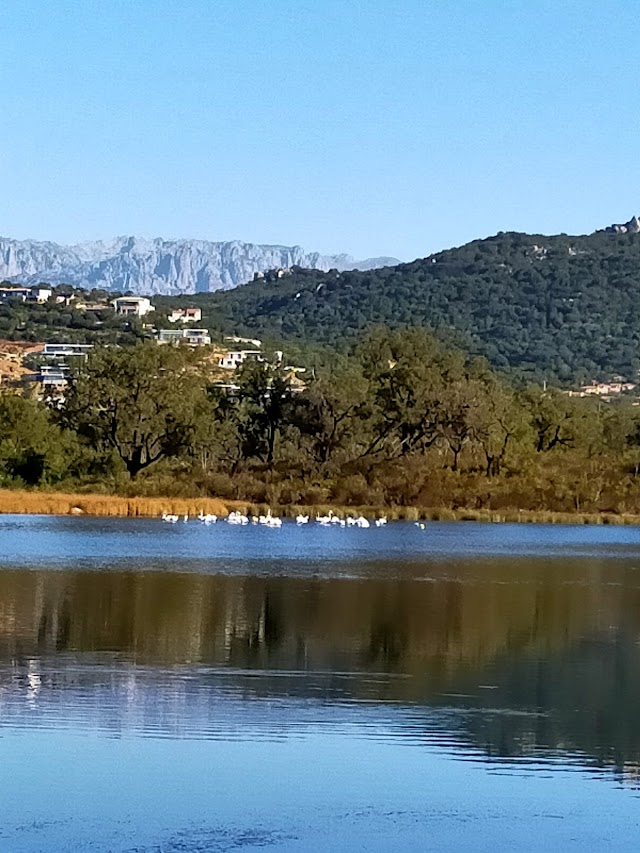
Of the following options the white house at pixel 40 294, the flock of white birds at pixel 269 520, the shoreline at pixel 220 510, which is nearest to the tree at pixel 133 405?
the shoreline at pixel 220 510

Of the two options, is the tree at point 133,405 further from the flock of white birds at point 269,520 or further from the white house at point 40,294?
the white house at point 40,294

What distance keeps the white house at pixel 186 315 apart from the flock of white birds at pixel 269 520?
102271 millimetres

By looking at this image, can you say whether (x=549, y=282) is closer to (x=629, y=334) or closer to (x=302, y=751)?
(x=629, y=334)

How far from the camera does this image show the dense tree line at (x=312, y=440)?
64188 millimetres

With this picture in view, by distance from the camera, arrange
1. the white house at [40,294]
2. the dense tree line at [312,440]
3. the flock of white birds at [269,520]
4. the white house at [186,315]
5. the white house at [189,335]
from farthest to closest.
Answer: the white house at [40,294], the white house at [186,315], the white house at [189,335], the dense tree line at [312,440], the flock of white birds at [269,520]

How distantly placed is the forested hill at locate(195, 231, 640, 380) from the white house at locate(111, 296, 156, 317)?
25.6ft

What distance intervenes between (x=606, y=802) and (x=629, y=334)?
149 m

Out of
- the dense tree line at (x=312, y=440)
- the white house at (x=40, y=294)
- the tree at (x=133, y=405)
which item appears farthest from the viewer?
the white house at (x=40, y=294)

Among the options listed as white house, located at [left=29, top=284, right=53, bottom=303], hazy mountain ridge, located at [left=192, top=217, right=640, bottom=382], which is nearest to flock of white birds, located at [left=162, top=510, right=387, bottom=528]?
hazy mountain ridge, located at [left=192, top=217, right=640, bottom=382]

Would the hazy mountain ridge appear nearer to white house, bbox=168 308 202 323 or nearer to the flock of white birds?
white house, bbox=168 308 202 323

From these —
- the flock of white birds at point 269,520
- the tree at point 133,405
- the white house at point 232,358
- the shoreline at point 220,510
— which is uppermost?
the white house at point 232,358

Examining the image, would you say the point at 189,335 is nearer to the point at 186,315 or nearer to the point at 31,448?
the point at 186,315

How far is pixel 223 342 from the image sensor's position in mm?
137250

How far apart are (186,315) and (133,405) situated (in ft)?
356
